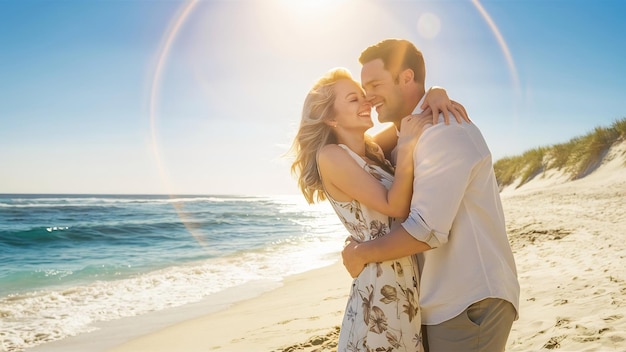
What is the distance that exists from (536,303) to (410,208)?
11.7 ft

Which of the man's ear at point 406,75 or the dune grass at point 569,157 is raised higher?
the man's ear at point 406,75

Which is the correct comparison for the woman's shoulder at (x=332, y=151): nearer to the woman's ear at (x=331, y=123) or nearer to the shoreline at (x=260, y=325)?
the woman's ear at (x=331, y=123)

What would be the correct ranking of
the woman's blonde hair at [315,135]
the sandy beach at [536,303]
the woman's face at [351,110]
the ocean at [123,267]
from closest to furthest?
the woman's blonde hair at [315,135]
the woman's face at [351,110]
the sandy beach at [536,303]
the ocean at [123,267]

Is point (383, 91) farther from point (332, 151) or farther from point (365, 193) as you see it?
point (365, 193)

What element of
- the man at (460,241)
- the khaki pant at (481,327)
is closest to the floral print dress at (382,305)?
the man at (460,241)

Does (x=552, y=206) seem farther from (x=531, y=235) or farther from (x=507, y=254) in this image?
(x=507, y=254)

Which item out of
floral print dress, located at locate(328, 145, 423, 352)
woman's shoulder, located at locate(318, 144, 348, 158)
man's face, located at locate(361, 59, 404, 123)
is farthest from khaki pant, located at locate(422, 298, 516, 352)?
man's face, located at locate(361, 59, 404, 123)

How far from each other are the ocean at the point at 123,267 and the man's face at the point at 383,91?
6.55 m

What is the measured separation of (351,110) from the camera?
306cm


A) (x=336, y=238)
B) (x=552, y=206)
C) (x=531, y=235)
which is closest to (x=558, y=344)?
(x=531, y=235)

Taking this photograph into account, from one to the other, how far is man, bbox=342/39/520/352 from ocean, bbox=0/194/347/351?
6760 millimetres

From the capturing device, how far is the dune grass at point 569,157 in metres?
17.0

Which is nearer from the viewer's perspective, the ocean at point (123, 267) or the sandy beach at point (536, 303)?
the sandy beach at point (536, 303)

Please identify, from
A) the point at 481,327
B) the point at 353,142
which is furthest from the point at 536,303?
the point at 481,327
